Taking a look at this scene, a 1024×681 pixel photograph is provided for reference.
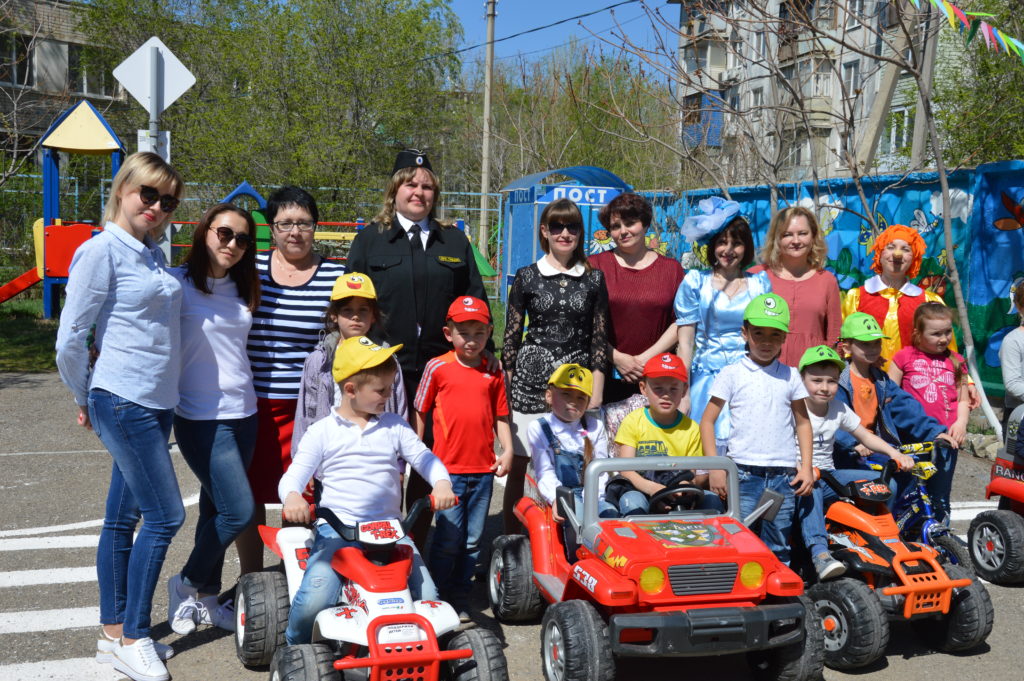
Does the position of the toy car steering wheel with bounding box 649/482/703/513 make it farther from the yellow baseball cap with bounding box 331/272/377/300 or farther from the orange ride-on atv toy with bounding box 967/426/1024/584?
the orange ride-on atv toy with bounding box 967/426/1024/584

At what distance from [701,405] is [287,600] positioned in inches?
104

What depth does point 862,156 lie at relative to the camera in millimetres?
11258

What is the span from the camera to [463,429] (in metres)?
4.91

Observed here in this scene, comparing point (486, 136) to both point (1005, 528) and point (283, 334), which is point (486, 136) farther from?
point (283, 334)

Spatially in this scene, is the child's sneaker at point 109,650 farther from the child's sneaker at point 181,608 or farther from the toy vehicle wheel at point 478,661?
the toy vehicle wheel at point 478,661

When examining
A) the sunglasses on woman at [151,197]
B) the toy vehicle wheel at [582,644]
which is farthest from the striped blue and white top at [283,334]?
the toy vehicle wheel at [582,644]

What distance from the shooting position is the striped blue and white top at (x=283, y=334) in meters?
4.73

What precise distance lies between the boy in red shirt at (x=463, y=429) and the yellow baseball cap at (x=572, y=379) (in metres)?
0.35

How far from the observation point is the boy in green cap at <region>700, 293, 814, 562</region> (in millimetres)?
4840

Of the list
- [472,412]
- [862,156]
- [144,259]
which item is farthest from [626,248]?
[862,156]

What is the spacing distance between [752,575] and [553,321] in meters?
1.95

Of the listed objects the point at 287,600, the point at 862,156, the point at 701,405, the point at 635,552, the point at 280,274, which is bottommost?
the point at 287,600

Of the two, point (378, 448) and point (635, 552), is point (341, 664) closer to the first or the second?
point (378, 448)

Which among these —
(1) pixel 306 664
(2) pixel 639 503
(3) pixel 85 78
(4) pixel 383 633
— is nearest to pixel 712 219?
(2) pixel 639 503
